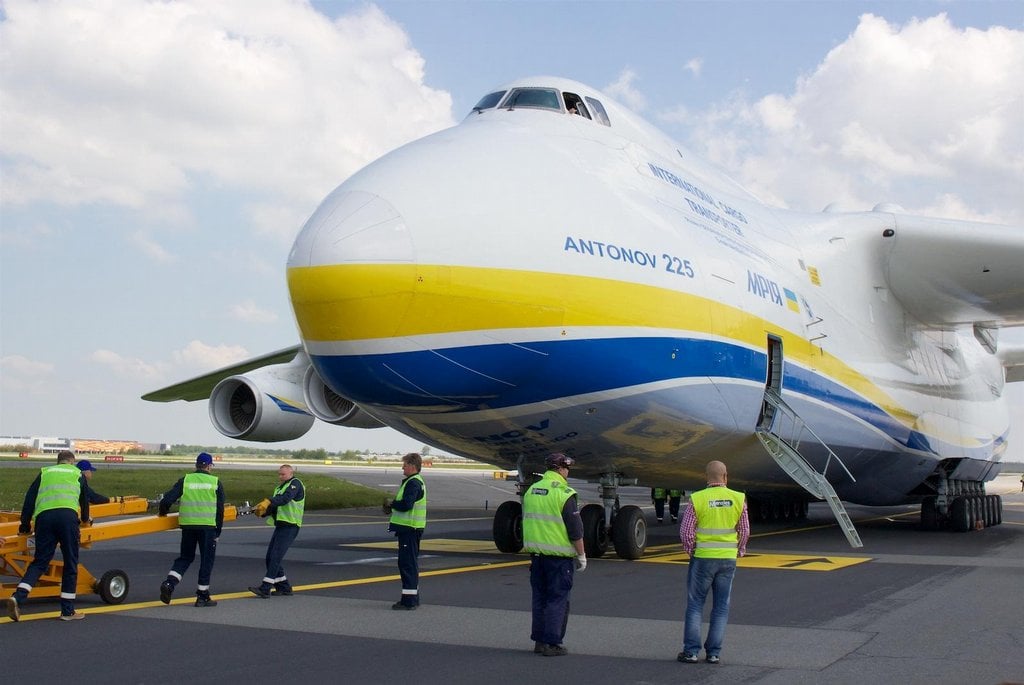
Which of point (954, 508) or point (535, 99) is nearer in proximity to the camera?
point (535, 99)

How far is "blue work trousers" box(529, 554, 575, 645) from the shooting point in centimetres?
643

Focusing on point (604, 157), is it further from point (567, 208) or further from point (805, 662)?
point (805, 662)

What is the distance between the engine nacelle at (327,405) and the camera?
43.7 ft

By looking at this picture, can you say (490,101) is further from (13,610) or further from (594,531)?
(13,610)

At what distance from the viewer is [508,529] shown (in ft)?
42.6

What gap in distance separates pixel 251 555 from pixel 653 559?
198 inches

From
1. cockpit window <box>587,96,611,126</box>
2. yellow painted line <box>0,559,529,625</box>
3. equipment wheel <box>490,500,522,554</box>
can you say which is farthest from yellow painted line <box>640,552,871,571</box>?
cockpit window <box>587,96,611,126</box>

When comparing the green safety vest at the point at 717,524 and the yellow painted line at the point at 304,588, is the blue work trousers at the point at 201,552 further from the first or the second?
the green safety vest at the point at 717,524

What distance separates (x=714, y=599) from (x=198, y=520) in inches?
175

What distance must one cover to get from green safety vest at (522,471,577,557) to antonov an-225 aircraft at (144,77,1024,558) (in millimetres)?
Answer: 2608

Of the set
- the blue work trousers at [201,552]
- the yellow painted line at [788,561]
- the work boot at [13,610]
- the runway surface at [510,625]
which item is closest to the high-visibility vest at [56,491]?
the work boot at [13,610]

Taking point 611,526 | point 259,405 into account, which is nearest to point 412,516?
point 611,526

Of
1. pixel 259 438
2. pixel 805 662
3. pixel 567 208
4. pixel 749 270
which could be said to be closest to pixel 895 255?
pixel 749 270

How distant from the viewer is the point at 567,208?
10109 millimetres
